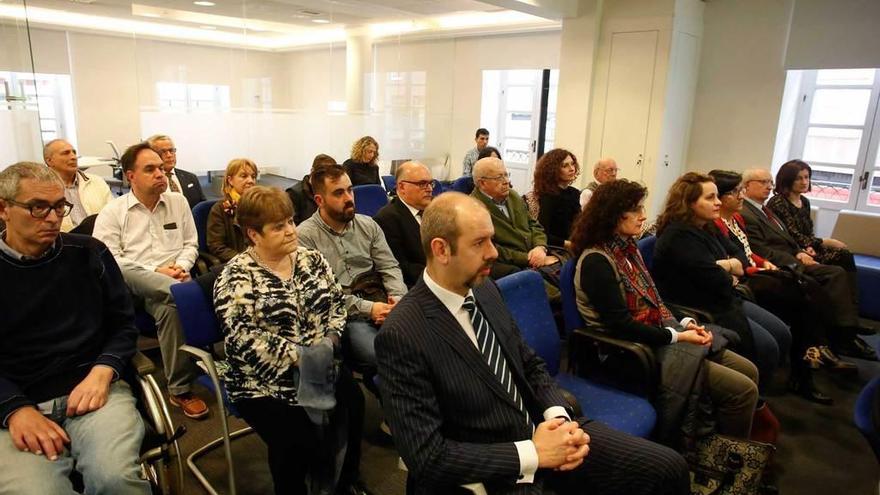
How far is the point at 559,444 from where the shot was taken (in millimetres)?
1498

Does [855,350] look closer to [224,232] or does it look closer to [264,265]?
[264,265]

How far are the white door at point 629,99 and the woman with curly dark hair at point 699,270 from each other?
10.8ft

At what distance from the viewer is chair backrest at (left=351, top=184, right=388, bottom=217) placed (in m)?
4.01

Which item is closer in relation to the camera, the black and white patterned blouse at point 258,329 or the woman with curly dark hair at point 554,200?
the black and white patterned blouse at point 258,329

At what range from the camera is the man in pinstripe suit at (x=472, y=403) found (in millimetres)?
1394

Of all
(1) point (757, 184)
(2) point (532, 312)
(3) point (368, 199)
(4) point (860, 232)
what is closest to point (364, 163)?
(3) point (368, 199)

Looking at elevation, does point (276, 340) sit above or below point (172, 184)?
below

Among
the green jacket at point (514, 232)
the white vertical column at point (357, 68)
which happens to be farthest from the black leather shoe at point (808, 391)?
the white vertical column at point (357, 68)

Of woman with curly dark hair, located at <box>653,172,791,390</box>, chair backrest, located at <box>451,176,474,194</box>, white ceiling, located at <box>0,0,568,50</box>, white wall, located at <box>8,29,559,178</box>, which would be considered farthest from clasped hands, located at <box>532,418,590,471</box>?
white ceiling, located at <box>0,0,568,50</box>

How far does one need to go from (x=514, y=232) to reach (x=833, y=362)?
2333 mm

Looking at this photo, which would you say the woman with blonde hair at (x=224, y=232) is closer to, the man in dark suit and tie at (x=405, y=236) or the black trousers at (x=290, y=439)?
the man in dark suit and tie at (x=405, y=236)

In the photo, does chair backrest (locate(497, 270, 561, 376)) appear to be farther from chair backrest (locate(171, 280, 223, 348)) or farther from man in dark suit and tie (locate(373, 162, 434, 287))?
chair backrest (locate(171, 280, 223, 348))

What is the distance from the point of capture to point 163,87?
554 cm

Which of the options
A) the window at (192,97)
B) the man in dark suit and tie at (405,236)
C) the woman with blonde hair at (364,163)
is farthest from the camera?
the window at (192,97)
